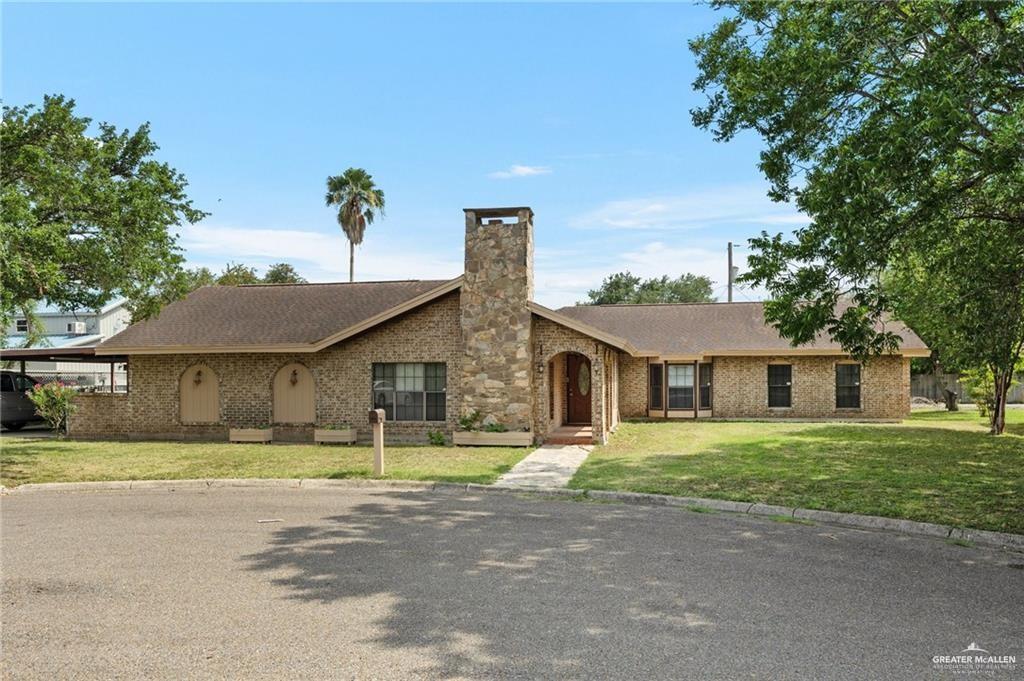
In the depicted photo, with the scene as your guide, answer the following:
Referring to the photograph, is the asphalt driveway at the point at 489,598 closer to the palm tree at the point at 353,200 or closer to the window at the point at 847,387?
the window at the point at 847,387

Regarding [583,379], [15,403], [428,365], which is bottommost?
[15,403]

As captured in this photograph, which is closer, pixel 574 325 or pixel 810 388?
pixel 574 325

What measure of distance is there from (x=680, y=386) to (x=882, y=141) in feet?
65.1

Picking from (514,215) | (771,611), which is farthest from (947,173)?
(514,215)

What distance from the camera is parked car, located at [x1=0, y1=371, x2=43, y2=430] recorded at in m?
24.6

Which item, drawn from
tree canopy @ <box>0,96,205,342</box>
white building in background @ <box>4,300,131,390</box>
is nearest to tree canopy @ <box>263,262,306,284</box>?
white building in background @ <box>4,300,131,390</box>

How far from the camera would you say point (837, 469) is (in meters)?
14.0

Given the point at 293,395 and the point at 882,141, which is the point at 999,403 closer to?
the point at 882,141

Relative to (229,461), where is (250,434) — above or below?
above

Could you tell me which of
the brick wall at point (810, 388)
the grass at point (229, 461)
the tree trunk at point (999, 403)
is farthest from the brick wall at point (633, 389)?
the tree trunk at point (999, 403)

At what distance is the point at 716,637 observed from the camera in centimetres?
535

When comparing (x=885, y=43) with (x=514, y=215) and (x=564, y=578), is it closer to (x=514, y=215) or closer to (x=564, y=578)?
(x=564, y=578)

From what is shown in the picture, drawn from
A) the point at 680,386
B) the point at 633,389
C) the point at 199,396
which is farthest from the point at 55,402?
the point at 680,386

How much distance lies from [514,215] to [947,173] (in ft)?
35.1
